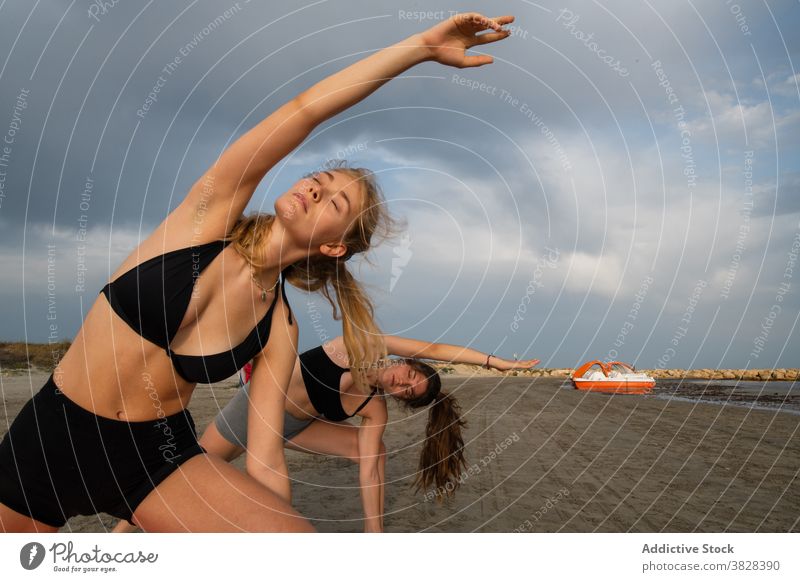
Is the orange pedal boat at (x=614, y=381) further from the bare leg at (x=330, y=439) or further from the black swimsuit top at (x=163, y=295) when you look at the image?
the black swimsuit top at (x=163, y=295)

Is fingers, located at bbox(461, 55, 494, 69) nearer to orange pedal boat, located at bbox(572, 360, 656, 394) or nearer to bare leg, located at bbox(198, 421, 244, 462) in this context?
bare leg, located at bbox(198, 421, 244, 462)

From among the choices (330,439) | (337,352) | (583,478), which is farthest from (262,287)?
(583,478)

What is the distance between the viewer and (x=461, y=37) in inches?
114

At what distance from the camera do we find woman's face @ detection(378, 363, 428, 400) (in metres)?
6.25

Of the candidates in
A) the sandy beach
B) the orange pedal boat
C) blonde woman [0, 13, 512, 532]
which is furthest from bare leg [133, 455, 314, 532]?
the orange pedal boat

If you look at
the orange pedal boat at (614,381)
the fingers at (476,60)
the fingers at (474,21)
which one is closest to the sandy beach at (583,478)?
the fingers at (476,60)

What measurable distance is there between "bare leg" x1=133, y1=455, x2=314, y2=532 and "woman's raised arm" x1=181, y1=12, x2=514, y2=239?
1.11 m

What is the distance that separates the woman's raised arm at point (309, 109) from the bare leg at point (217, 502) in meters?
1.11

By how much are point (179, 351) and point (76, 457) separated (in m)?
0.65

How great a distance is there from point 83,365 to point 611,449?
32.0 ft

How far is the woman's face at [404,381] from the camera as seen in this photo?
246 inches

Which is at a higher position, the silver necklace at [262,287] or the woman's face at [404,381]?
the silver necklace at [262,287]
